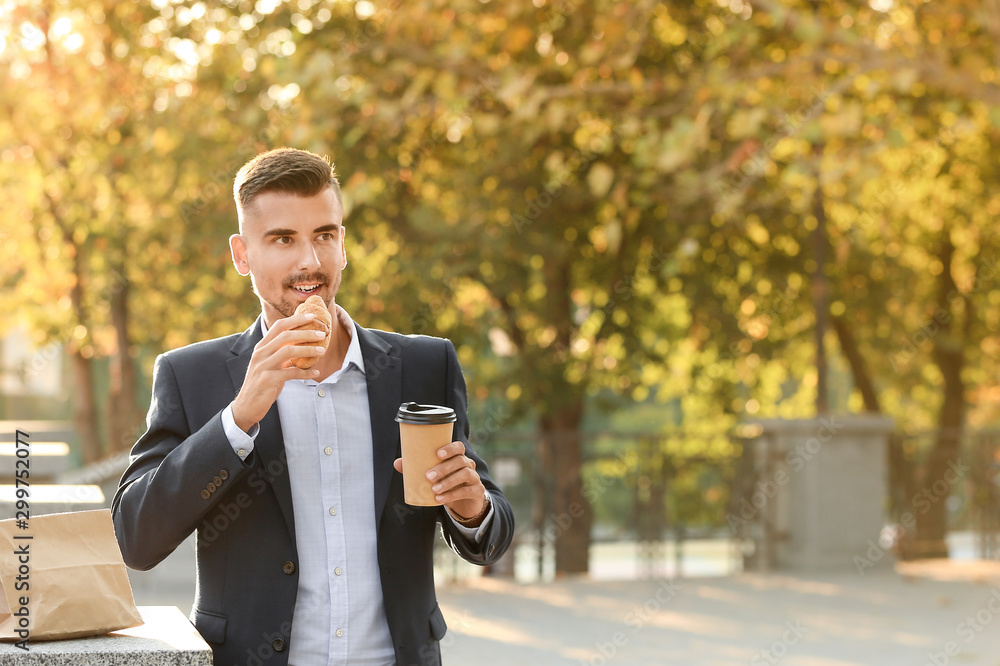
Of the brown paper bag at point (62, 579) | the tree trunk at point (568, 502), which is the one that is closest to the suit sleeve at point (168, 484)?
the brown paper bag at point (62, 579)

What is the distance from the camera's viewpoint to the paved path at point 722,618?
829 centimetres

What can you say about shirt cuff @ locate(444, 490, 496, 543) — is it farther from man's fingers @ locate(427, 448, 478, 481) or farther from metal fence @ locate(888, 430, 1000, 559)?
metal fence @ locate(888, 430, 1000, 559)

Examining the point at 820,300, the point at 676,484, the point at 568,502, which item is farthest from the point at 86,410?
the point at 820,300

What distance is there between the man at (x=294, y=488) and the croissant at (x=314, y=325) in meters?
0.02

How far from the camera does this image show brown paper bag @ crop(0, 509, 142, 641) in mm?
1976

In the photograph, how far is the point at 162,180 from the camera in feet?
48.2

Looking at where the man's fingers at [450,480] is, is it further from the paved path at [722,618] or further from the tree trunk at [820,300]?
the tree trunk at [820,300]

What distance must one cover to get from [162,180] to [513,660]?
9278mm

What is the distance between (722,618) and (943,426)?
10.1 m

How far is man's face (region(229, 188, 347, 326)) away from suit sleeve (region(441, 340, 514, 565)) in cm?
36

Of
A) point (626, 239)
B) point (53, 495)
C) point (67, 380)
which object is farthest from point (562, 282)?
point (67, 380)

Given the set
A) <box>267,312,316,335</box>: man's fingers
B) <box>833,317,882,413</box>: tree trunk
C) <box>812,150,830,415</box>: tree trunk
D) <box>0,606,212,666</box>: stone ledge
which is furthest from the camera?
<box>833,317,882,413</box>: tree trunk

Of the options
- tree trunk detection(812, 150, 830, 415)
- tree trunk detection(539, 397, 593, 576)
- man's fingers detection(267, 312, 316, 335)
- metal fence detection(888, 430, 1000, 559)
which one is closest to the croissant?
man's fingers detection(267, 312, 316, 335)

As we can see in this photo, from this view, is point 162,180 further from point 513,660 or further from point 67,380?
point 67,380
